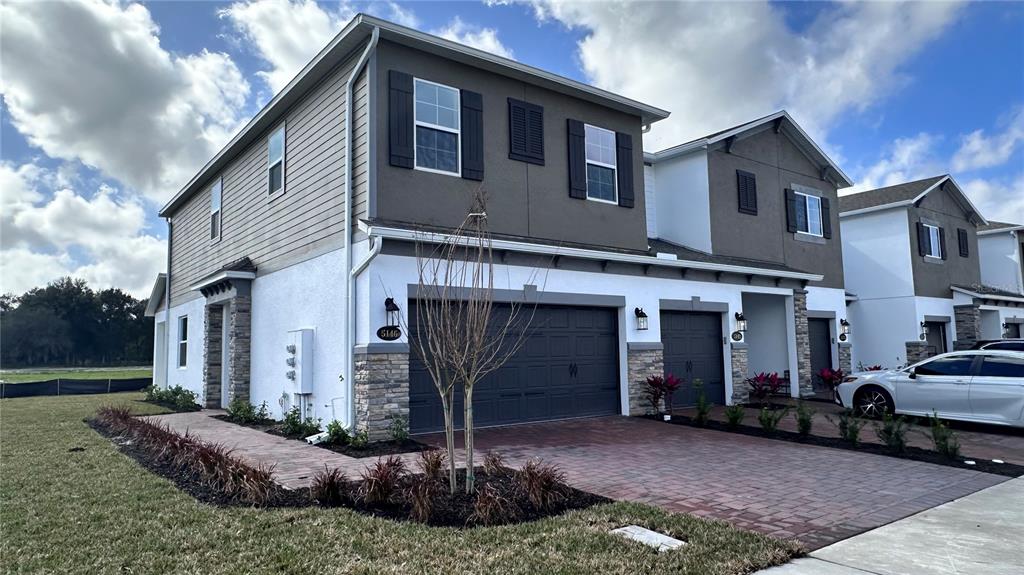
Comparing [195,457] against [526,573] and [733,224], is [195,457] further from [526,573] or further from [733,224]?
[733,224]

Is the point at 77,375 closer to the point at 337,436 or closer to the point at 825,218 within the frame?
the point at 337,436

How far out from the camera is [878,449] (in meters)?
→ 9.29

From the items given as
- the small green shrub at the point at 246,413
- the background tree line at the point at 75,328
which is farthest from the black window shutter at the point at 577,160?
the background tree line at the point at 75,328

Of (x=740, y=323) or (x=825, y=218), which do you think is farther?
(x=825, y=218)

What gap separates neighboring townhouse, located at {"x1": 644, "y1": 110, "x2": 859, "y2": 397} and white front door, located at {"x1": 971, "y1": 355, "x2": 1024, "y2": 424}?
4887 millimetres

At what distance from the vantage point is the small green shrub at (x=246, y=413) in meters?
12.8

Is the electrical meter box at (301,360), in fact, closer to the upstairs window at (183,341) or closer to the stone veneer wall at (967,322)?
the upstairs window at (183,341)

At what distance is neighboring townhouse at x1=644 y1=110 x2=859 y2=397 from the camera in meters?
16.2

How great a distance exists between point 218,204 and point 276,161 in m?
4.63

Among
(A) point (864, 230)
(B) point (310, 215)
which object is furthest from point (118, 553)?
(A) point (864, 230)

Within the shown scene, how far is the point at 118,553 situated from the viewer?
183 inches

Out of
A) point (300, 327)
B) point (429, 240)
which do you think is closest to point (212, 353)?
point (300, 327)

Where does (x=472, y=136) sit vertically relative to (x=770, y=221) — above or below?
above

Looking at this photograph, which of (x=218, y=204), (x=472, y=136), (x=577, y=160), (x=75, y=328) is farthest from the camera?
(x=75, y=328)
